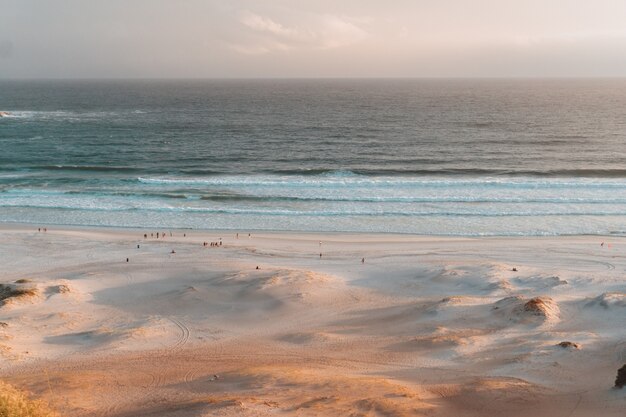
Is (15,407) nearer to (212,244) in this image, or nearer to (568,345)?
(568,345)

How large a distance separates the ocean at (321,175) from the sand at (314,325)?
5.77 meters

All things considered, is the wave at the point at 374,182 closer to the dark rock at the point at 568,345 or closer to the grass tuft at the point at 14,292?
the grass tuft at the point at 14,292

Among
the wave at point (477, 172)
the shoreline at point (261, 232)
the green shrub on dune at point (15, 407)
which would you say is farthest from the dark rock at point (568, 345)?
the wave at point (477, 172)

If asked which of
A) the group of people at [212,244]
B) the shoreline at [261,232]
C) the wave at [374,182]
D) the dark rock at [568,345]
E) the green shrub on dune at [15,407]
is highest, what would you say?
the wave at [374,182]

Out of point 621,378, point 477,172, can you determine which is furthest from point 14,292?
point 477,172

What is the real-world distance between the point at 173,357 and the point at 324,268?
14.4 meters

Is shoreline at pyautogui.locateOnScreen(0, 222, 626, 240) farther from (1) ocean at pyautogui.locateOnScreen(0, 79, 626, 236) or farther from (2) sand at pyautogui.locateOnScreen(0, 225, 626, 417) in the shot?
(2) sand at pyautogui.locateOnScreen(0, 225, 626, 417)

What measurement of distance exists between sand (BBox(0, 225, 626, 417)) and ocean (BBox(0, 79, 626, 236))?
5.77 metres

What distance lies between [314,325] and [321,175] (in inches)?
1434

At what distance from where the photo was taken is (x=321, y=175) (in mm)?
64500

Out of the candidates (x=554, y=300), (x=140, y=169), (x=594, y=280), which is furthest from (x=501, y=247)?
(x=140, y=169)

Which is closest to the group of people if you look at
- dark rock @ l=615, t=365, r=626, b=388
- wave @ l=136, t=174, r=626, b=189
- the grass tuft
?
the grass tuft

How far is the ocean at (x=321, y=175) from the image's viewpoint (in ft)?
164

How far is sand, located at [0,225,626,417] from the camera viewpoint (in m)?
21.3
